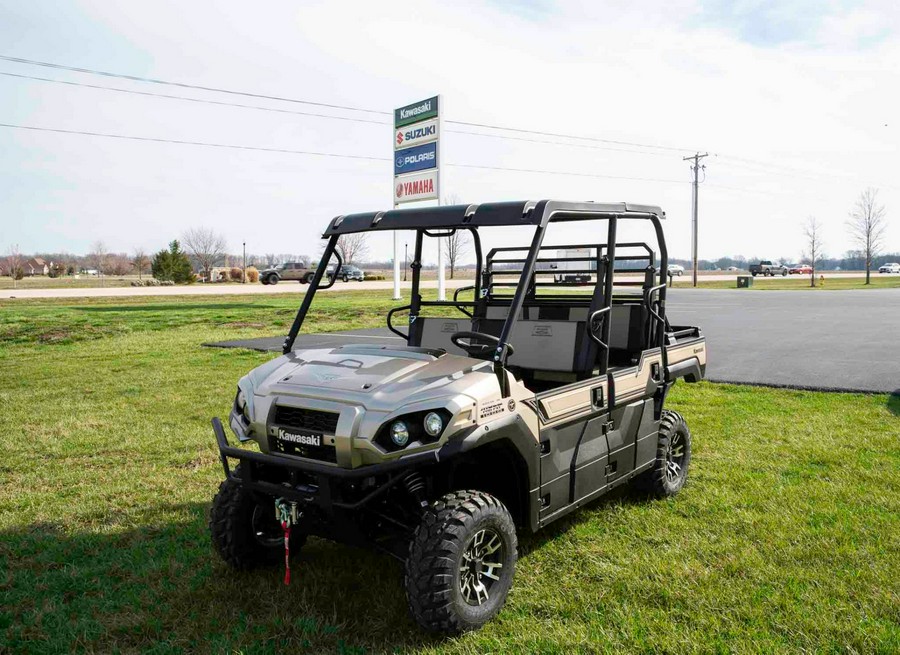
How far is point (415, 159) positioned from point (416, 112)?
178cm

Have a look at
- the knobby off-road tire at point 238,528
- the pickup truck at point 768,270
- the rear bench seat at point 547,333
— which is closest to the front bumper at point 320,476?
the knobby off-road tire at point 238,528

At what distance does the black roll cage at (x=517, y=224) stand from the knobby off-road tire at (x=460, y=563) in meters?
0.60

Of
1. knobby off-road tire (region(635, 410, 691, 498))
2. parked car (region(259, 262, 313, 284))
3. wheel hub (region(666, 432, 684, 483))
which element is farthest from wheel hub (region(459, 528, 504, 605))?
parked car (region(259, 262, 313, 284))

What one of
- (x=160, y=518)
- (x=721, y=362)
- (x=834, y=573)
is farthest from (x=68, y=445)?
(x=721, y=362)

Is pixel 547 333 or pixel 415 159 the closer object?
pixel 547 333

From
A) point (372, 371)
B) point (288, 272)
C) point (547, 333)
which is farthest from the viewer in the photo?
point (288, 272)

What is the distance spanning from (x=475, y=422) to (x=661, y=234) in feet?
7.45

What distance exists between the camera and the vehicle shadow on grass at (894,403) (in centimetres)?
806

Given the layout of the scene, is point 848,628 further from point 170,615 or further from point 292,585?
point 170,615

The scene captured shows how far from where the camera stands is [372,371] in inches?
144

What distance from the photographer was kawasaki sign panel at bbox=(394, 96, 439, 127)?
2736cm

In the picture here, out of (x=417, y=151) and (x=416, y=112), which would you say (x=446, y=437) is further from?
(x=416, y=112)

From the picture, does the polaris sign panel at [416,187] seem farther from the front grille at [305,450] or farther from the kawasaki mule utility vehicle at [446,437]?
the front grille at [305,450]

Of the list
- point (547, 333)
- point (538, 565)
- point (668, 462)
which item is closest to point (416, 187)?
point (668, 462)
